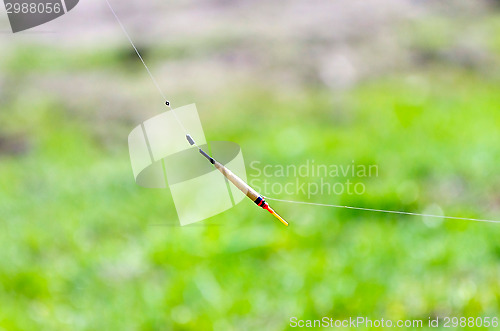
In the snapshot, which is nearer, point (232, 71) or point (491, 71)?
point (491, 71)

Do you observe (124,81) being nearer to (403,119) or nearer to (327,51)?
(327,51)

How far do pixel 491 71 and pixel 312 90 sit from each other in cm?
228

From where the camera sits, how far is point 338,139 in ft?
16.9

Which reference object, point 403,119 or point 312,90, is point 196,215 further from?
point 312,90

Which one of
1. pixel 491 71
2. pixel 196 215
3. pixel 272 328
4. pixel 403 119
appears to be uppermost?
pixel 272 328

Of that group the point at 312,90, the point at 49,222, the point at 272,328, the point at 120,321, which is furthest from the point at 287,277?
the point at 312,90

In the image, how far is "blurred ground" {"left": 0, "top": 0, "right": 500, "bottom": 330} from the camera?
115 inches

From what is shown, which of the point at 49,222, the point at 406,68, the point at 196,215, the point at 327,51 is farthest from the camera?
the point at 327,51

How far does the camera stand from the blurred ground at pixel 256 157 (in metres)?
2.92

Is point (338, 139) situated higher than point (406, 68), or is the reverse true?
point (338, 139)

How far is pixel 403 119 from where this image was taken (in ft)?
18.8

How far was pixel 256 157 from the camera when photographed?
4996mm

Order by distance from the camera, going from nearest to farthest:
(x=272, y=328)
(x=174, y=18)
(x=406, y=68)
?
(x=272, y=328), (x=406, y=68), (x=174, y=18)

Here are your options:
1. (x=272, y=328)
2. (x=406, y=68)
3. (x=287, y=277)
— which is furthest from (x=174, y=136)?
(x=406, y=68)
